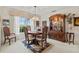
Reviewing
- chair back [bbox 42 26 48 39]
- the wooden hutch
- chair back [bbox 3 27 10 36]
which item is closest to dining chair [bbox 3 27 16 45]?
chair back [bbox 3 27 10 36]

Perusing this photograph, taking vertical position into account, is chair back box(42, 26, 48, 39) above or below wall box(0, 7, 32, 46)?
below

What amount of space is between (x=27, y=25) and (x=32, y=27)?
0.10 metres

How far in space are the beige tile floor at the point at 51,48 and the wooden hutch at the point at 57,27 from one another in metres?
0.10

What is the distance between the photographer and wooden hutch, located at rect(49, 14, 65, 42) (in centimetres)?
254

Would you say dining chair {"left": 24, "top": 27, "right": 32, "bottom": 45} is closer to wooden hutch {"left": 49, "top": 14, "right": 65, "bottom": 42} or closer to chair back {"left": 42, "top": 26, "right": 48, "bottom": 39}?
chair back {"left": 42, "top": 26, "right": 48, "bottom": 39}

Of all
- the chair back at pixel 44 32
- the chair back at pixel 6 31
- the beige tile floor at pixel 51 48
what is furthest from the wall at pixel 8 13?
the chair back at pixel 44 32

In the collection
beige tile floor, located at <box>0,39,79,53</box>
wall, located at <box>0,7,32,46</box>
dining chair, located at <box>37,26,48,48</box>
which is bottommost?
beige tile floor, located at <box>0,39,79,53</box>

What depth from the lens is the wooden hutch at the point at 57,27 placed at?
8.34 ft

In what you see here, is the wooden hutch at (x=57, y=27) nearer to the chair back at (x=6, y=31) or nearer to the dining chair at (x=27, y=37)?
the dining chair at (x=27, y=37)

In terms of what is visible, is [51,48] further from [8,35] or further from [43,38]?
[8,35]

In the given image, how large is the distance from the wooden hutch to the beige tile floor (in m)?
0.10
